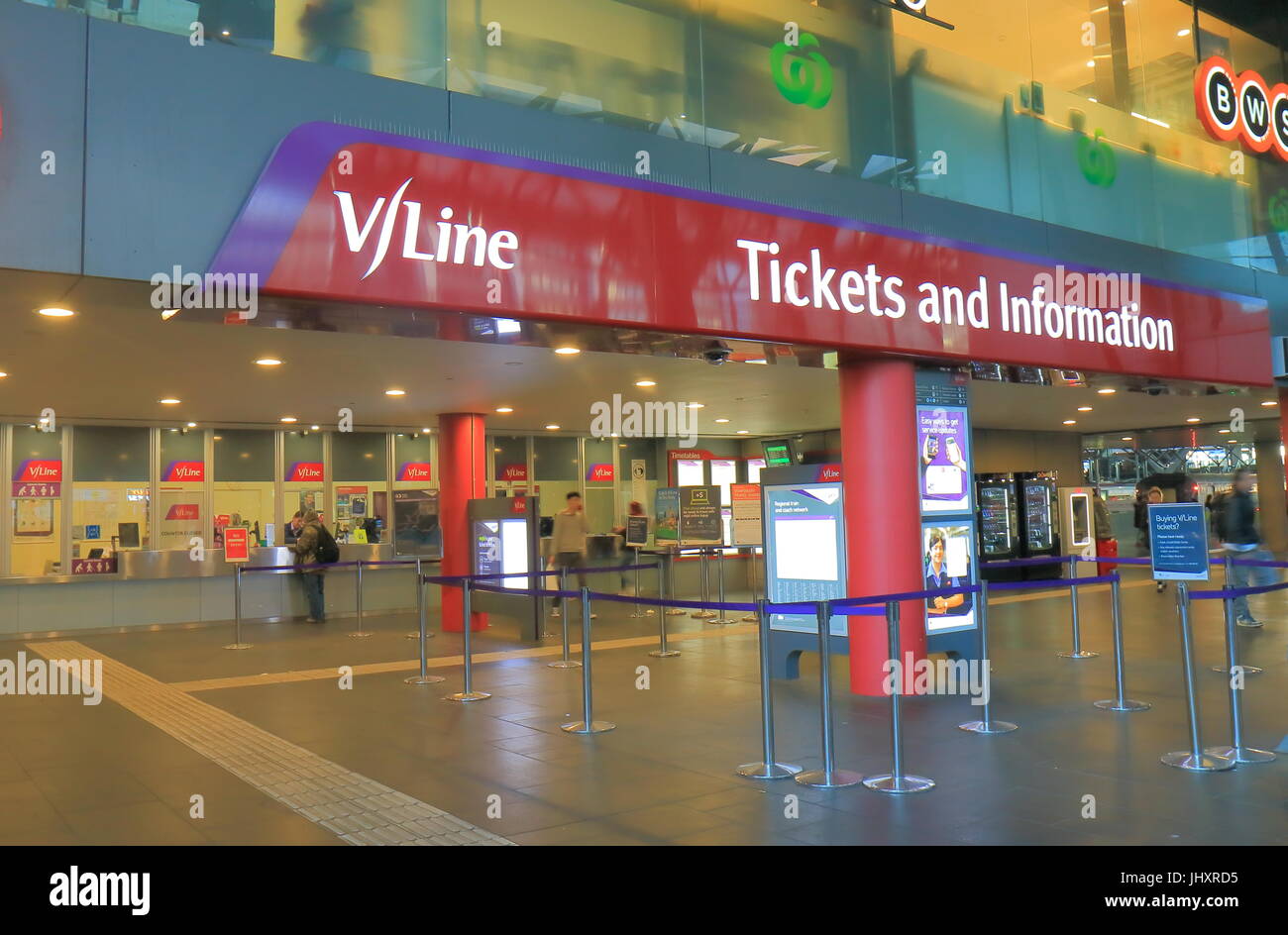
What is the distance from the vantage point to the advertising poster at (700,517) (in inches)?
635

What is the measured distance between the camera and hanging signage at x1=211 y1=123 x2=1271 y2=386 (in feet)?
17.8

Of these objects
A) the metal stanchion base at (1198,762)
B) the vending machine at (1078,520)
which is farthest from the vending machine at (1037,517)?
the metal stanchion base at (1198,762)

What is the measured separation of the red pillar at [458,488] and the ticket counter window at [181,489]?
17.8 ft

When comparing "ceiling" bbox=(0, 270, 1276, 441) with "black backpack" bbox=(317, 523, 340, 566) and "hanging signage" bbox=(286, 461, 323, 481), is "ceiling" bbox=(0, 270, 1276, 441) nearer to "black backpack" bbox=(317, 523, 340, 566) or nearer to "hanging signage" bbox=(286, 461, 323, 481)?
"hanging signage" bbox=(286, 461, 323, 481)

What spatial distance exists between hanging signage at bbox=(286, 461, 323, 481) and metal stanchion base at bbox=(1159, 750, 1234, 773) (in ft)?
51.5

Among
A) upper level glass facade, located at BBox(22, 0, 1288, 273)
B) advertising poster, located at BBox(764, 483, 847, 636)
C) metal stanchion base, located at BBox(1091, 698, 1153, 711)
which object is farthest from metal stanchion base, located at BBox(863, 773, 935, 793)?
upper level glass facade, located at BBox(22, 0, 1288, 273)

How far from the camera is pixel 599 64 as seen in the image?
7129 millimetres

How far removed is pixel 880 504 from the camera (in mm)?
8289

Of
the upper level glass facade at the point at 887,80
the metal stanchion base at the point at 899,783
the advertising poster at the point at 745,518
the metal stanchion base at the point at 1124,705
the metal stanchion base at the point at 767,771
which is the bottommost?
the metal stanchion base at the point at 899,783

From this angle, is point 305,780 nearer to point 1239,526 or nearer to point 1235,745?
point 1235,745

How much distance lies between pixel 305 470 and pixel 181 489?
6.99ft

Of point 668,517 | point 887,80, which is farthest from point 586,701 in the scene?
point 668,517

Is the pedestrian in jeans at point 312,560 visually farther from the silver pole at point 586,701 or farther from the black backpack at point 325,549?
the silver pole at point 586,701
